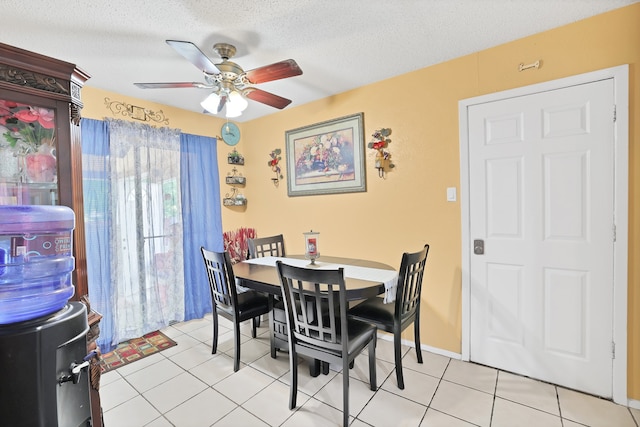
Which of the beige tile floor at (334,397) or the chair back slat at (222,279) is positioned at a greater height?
the chair back slat at (222,279)

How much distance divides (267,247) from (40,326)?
2575 mm

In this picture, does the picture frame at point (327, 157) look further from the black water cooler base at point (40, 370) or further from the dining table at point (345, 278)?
the black water cooler base at point (40, 370)

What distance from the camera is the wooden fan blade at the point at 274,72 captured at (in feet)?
5.65

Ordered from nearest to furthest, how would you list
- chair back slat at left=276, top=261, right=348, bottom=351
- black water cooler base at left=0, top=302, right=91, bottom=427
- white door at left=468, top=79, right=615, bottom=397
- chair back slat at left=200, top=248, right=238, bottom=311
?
black water cooler base at left=0, top=302, right=91, bottom=427, chair back slat at left=276, top=261, right=348, bottom=351, white door at left=468, top=79, right=615, bottom=397, chair back slat at left=200, top=248, right=238, bottom=311

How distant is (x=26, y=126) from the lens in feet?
4.21

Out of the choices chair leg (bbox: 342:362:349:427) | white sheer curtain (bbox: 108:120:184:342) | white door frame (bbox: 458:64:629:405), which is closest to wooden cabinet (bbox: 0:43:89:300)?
chair leg (bbox: 342:362:349:427)

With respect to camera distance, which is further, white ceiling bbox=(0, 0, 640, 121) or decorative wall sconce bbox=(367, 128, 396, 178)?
decorative wall sconce bbox=(367, 128, 396, 178)

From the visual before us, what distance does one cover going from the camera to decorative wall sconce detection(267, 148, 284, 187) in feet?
11.7

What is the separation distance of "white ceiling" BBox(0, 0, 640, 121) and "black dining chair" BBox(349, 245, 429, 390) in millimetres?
1517

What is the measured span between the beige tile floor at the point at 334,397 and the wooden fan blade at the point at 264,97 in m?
2.14

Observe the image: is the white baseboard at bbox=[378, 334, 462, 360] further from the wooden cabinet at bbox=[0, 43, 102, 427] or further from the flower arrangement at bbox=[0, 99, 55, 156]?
the flower arrangement at bbox=[0, 99, 55, 156]

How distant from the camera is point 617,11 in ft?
5.73

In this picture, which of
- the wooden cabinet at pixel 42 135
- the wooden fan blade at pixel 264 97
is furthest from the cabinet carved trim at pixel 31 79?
the wooden fan blade at pixel 264 97

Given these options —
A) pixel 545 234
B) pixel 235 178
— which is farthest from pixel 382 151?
pixel 235 178
